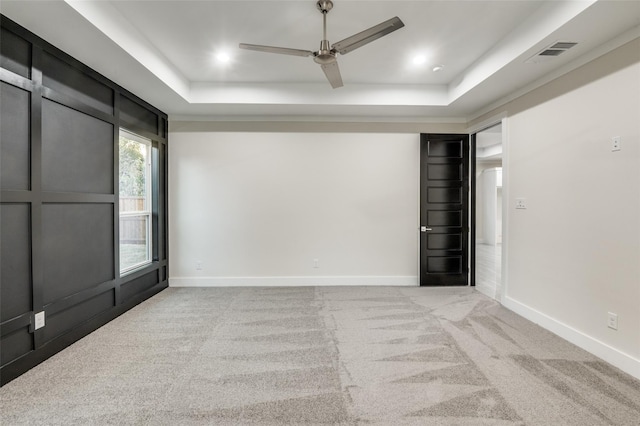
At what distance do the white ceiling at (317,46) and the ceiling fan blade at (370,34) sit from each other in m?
0.48

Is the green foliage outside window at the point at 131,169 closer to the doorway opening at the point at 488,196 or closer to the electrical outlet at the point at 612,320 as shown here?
the electrical outlet at the point at 612,320

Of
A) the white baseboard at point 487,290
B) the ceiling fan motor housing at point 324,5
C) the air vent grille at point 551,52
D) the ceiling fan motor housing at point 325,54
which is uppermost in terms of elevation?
the ceiling fan motor housing at point 324,5

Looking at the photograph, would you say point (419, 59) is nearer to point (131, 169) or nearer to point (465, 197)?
point (465, 197)

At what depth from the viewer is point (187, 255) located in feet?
14.8

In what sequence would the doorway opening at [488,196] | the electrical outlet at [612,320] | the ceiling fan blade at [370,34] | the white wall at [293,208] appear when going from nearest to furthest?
the ceiling fan blade at [370,34]
the electrical outlet at [612,320]
the white wall at [293,208]
the doorway opening at [488,196]

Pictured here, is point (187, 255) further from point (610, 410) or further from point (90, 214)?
point (610, 410)

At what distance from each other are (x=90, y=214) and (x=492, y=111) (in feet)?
16.0

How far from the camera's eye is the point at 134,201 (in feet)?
12.5

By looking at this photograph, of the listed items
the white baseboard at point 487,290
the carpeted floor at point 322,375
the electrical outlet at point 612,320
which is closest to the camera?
the carpeted floor at point 322,375

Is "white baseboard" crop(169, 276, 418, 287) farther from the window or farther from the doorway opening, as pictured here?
the doorway opening

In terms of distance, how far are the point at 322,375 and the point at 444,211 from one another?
330 cm

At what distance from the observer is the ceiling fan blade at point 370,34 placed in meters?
1.91

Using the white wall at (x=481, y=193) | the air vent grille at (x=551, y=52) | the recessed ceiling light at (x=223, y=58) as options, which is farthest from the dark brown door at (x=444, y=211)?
the white wall at (x=481, y=193)

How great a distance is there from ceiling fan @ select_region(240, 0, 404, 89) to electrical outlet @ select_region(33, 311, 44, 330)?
2.62m
